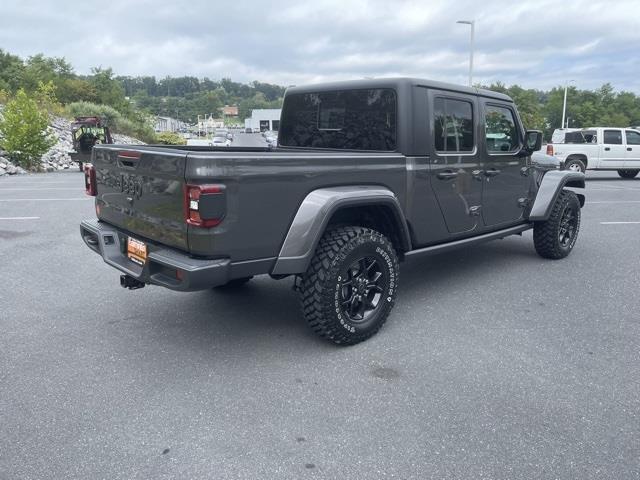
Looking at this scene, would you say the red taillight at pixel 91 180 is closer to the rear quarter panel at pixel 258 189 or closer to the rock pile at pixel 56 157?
the rear quarter panel at pixel 258 189

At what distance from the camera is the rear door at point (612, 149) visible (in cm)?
1586

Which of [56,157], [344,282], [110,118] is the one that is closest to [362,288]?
[344,282]

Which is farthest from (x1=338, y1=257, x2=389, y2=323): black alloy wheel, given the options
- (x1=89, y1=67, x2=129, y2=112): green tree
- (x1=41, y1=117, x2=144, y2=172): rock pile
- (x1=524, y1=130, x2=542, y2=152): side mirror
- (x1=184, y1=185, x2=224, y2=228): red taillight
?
(x1=89, y1=67, x2=129, y2=112): green tree

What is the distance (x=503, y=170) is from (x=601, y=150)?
13386mm

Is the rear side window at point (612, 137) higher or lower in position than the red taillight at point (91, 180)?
higher

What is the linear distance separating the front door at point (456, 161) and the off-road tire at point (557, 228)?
59.0 inches

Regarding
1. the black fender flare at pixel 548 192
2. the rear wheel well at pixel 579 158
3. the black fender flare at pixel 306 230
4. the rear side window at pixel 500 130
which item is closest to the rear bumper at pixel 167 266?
the black fender flare at pixel 306 230

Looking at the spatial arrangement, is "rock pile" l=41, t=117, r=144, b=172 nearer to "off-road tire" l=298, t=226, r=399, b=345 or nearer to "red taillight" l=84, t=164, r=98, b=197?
"red taillight" l=84, t=164, r=98, b=197

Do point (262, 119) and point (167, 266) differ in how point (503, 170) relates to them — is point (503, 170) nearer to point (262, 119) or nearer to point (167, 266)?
point (167, 266)

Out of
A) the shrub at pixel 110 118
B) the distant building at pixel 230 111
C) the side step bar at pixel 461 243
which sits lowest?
the side step bar at pixel 461 243

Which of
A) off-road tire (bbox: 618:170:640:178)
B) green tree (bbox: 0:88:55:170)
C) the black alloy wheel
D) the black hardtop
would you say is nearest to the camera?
the black alloy wheel

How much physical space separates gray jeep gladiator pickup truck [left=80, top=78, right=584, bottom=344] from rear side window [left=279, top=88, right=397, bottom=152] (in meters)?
0.01

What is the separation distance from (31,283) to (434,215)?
151 inches

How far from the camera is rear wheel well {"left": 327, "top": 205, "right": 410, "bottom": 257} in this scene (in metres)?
3.61
